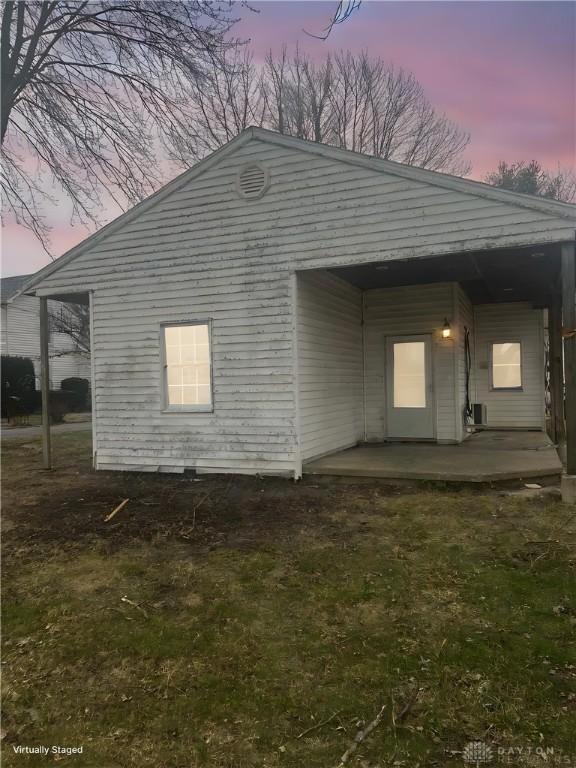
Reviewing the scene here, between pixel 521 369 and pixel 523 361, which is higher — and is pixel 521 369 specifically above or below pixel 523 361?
below

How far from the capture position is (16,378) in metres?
22.7

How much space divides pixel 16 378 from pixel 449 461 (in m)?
21.2

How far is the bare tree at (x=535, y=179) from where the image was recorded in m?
23.0

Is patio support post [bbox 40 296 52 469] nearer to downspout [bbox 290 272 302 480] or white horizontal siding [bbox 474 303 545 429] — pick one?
downspout [bbox 290 272 302 480]

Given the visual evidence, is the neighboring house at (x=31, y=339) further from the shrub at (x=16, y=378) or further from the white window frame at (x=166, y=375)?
the white window frame at (x=166, y=375)

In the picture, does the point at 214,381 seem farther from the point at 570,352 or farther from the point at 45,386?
the point at 570,352

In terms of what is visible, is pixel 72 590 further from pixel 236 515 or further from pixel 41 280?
pixel 41 280

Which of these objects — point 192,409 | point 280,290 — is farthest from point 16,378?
point 280,290

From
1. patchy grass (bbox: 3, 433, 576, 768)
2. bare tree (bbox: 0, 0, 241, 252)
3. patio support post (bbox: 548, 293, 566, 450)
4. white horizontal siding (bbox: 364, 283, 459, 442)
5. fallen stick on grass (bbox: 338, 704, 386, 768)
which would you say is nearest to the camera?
fallen stick on grass (bbox: 338, 704, 386, 768)

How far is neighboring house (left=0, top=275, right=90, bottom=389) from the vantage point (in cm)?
2595

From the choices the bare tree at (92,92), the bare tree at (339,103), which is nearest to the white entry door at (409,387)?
the bare tree at (92,92)

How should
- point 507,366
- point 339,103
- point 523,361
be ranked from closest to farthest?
point 523,361 < point 507,366 < point 339,103

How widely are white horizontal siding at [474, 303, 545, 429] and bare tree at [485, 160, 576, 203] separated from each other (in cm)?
1316

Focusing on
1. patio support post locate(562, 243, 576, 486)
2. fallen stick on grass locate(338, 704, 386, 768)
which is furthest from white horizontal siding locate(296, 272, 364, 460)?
fallen stick on grass locate(338, 704, 386, 768)
